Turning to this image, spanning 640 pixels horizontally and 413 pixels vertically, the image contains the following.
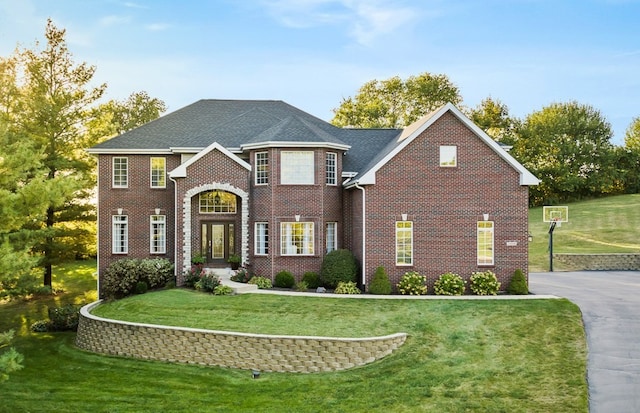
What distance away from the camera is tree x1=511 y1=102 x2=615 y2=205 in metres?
62.2

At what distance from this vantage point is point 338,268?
2423 cm

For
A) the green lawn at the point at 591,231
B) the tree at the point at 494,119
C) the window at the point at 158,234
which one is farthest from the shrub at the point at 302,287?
the tree at the point at 494,119

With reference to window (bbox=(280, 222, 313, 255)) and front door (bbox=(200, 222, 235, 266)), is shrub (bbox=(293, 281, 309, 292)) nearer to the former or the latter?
window (bbox=(280, 222, 313, 255))

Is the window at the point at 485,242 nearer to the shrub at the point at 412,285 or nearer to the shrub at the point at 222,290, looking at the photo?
the shrub at the point at 412,285

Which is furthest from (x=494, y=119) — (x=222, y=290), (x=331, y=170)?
(x=222, y=290)

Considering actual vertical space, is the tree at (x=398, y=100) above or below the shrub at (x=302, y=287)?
above

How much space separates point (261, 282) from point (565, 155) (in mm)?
47684

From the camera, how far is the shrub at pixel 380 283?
23266mm

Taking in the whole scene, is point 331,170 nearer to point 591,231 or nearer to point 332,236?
point 332,236

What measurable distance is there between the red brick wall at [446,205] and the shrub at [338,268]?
32.9 inches

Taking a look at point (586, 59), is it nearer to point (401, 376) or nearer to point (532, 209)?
point (401, 376)

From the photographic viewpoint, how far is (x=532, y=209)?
61062mm

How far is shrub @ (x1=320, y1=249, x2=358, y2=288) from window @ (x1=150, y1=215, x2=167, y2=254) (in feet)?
26.6

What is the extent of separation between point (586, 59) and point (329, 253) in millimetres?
17184
